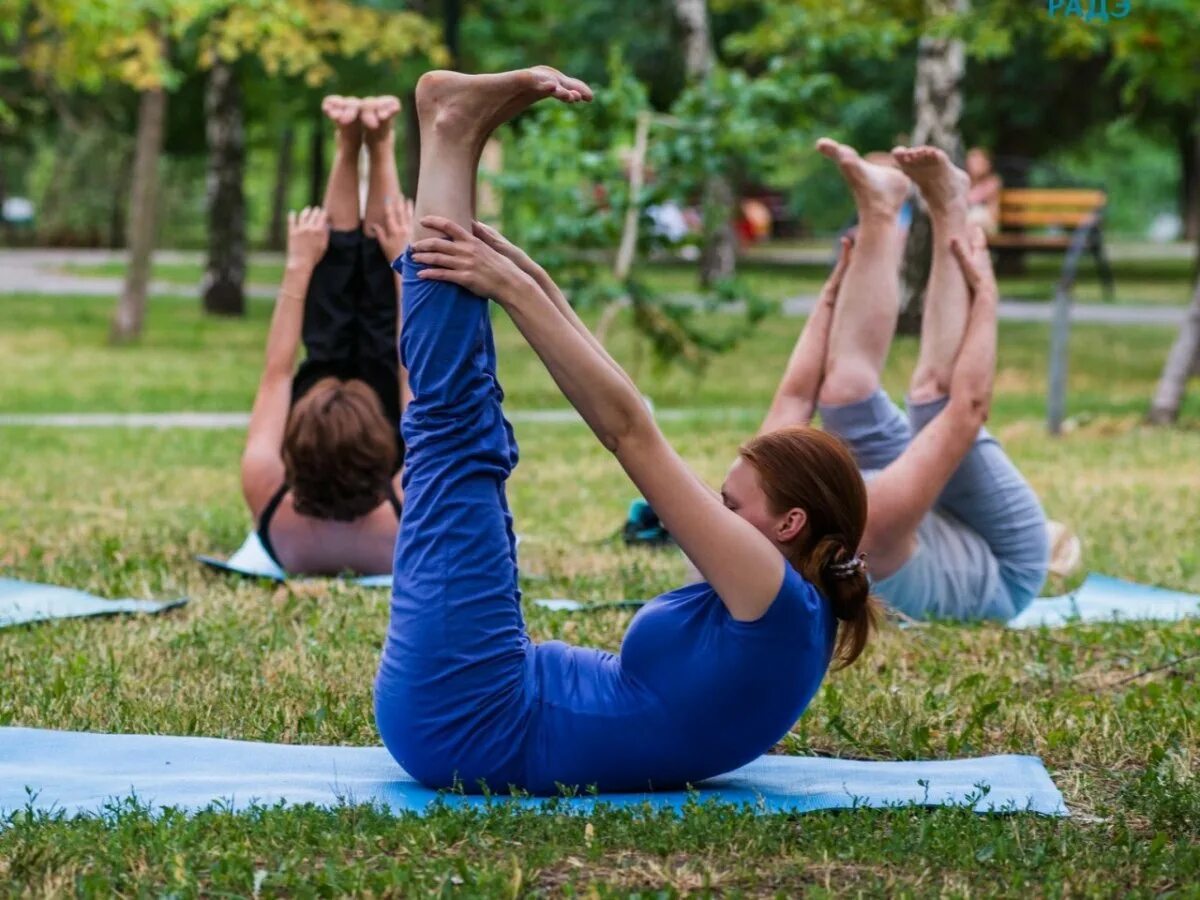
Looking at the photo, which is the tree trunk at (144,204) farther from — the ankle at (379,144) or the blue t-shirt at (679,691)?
the blue t-shirt at (679,691)

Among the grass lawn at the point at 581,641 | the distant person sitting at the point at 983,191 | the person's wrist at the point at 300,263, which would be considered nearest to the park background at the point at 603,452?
the grass lawn at the point at 581,641

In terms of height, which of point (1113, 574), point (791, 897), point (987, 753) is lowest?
point (1113, 574)

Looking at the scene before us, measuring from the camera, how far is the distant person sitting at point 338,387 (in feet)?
18.3

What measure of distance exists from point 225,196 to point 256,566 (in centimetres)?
1434

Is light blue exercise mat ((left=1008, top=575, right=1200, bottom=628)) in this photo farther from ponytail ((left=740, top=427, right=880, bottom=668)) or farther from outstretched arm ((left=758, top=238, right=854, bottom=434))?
ponytail ((left=740, top=427, right=880, bottom=668))

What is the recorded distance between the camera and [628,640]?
3453mm

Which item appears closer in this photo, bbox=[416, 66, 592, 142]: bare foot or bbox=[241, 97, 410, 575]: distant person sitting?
bbox=[416, 66, 592, 142]: bare foot

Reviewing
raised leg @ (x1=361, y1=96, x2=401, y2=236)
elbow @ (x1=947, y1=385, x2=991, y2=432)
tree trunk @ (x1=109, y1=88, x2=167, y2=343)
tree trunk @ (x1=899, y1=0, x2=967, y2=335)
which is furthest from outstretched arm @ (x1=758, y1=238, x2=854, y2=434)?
tree trunk @ (x1=109, y1=88, x2=167, y2=343)

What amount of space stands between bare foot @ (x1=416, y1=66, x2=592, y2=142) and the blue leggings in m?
0.33

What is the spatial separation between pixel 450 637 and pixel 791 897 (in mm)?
865

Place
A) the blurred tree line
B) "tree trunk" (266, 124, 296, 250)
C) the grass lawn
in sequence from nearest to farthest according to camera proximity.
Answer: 1. the grass lawn
2. the blurred tree line
3. "tree trunk" (266, 124, 296, 250)

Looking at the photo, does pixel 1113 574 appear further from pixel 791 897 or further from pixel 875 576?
pixel 791 897

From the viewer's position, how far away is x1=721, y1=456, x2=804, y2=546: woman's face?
3340 mm

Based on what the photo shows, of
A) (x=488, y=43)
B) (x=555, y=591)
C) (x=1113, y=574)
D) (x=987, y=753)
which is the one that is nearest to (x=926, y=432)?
(x=987, y=753)
